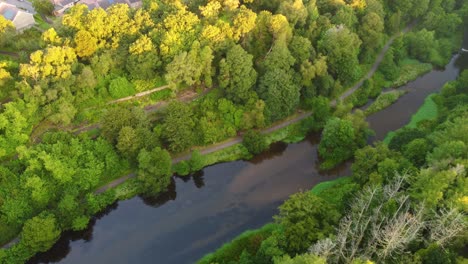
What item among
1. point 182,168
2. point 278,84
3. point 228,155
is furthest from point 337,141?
Result: point 182,168

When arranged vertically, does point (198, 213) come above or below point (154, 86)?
below

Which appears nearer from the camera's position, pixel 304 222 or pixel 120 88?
pixel 304 222

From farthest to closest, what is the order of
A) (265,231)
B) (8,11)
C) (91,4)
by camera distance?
1. (91,4)
2. (8,11)
3. (265,231)

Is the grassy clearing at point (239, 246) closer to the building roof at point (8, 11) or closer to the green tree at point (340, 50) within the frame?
the green tree at point (340, 50)

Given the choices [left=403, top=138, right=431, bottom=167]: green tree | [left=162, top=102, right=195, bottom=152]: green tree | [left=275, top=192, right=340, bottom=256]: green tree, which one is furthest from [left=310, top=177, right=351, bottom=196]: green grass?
[left=162, top=102, right=195, bottom=152]: green tree

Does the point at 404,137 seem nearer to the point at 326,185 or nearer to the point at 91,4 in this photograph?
the point at 326,185

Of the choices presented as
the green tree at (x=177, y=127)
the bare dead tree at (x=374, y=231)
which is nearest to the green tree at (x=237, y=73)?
the green tree at (x=177, y=127)
